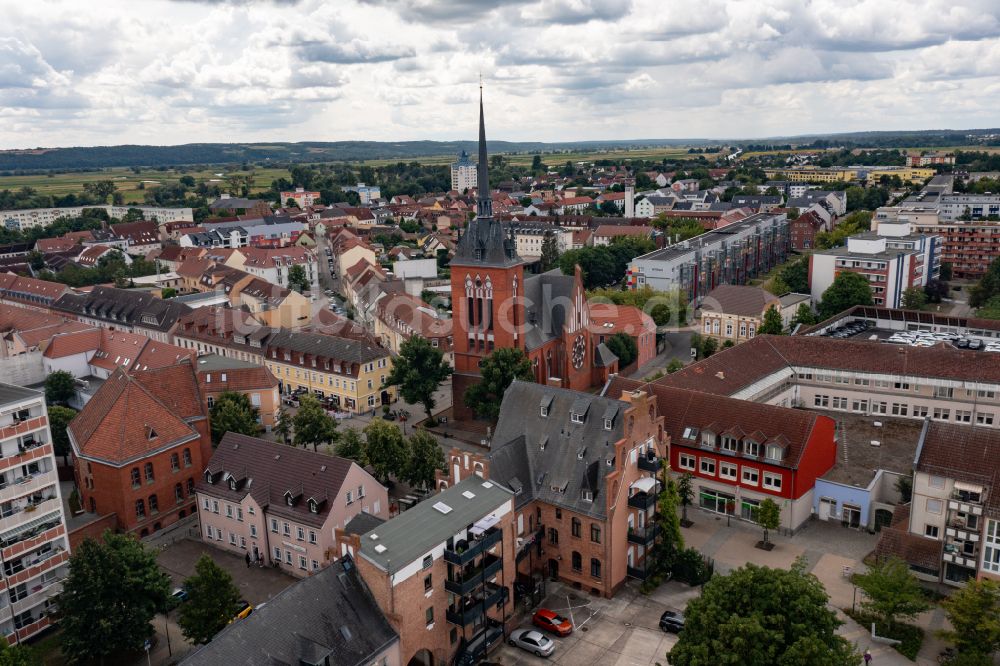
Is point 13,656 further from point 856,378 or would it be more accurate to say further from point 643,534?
point 856,378

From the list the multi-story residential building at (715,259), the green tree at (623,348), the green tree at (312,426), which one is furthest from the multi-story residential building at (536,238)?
the green tree at (312,426)

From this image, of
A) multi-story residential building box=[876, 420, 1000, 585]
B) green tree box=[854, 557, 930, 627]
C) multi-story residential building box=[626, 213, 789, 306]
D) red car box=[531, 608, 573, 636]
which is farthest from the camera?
multi-story residential building box=[626, 213, 789, 306]

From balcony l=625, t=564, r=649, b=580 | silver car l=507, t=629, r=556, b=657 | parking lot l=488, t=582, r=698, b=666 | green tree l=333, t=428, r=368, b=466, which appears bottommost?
parking lot l=488, t=582, r=698, b=666

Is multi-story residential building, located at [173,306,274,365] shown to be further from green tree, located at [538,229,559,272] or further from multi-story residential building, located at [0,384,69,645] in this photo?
green tree, located at [538,229,559,272]

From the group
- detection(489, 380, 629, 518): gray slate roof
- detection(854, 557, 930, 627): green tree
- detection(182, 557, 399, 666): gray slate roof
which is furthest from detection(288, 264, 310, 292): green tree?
detection(854, 557, 930, 627): green tree

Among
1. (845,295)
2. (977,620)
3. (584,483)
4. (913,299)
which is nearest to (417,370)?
(584,483)

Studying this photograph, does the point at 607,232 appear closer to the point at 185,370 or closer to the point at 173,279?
the point at 173,279
